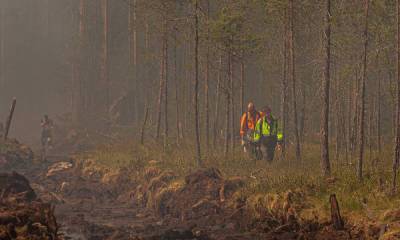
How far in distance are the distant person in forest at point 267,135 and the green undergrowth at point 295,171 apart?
1.63ft

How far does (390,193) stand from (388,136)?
627 inches

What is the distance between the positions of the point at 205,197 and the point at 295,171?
11.4ft

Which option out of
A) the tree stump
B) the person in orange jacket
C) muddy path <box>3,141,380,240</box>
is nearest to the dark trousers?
the person in orange jacket

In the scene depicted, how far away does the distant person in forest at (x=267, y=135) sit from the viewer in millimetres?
20594

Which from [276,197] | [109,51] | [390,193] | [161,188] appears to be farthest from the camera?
[109,51]

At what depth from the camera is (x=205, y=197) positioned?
16.5 m

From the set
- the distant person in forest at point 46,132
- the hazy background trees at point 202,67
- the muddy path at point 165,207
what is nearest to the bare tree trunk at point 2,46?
the hazy background trees at point 202,67

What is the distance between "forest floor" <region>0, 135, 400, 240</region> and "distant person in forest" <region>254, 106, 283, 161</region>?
480mm

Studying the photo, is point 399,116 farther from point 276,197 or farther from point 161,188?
point 161,188

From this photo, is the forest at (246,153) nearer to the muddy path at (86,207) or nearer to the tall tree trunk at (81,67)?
the muddy path at (86,207)

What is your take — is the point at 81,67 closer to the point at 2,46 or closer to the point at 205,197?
the point at 2,46

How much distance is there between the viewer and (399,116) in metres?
13.6

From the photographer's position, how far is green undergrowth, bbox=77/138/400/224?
11777 millimetres

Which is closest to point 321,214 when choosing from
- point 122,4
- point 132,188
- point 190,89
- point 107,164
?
point 132,188
